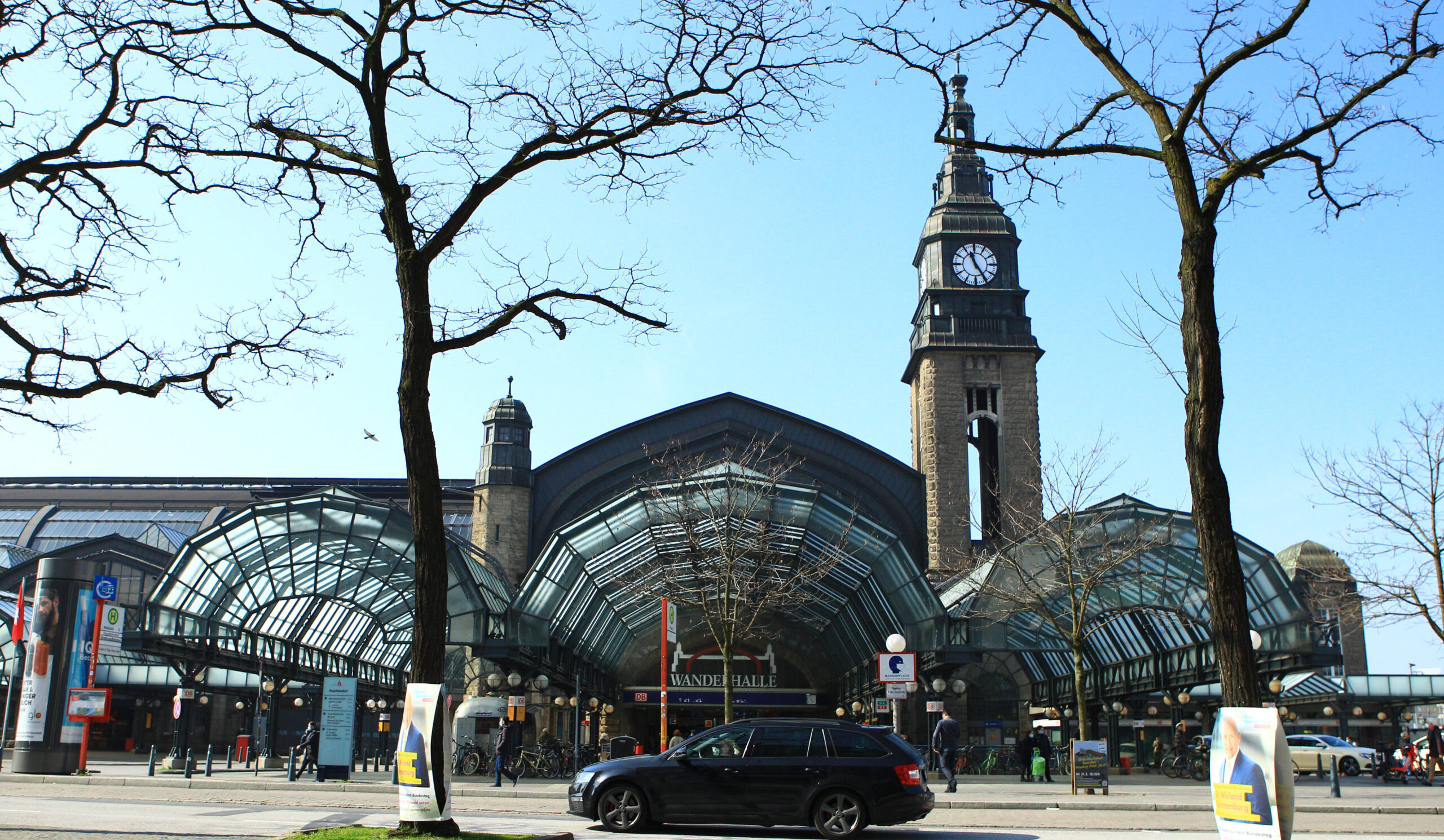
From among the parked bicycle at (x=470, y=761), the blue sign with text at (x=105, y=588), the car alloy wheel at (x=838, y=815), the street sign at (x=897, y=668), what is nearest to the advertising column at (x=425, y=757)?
the car alloy wheel at (x=838, y=815)

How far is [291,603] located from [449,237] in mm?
33011

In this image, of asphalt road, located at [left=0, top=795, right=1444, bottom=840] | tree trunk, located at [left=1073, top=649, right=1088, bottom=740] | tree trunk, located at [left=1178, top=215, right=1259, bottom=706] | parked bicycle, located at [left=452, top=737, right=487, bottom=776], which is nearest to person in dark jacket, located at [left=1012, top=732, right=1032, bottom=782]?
tree trunk, located at [left=1073, top=649, right=1088, bottom=740]

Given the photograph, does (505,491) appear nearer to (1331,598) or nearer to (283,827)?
(1331,598)

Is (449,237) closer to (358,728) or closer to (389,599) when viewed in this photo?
(389,599)

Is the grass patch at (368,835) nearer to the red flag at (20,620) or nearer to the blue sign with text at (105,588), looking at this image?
the blue sign with text at (105,588)

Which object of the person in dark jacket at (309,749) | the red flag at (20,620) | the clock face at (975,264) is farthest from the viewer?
the clock face at (975,264)

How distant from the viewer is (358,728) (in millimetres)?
47344

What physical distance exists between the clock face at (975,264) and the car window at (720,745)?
48598 mm

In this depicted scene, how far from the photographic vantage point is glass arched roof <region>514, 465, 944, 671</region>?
32.2 m

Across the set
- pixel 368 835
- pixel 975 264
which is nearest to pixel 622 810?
pixel 368 835

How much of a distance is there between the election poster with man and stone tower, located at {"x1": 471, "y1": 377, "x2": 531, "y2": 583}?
146ft

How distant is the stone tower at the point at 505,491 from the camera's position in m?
52.2

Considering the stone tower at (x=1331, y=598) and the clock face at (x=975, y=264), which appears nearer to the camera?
the stone tower at (x=1331, y=598)

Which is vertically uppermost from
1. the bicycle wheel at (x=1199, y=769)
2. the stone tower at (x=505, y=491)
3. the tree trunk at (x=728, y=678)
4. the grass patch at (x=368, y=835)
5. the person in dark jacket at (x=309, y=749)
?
the stone tower at (x=505, y=491)
